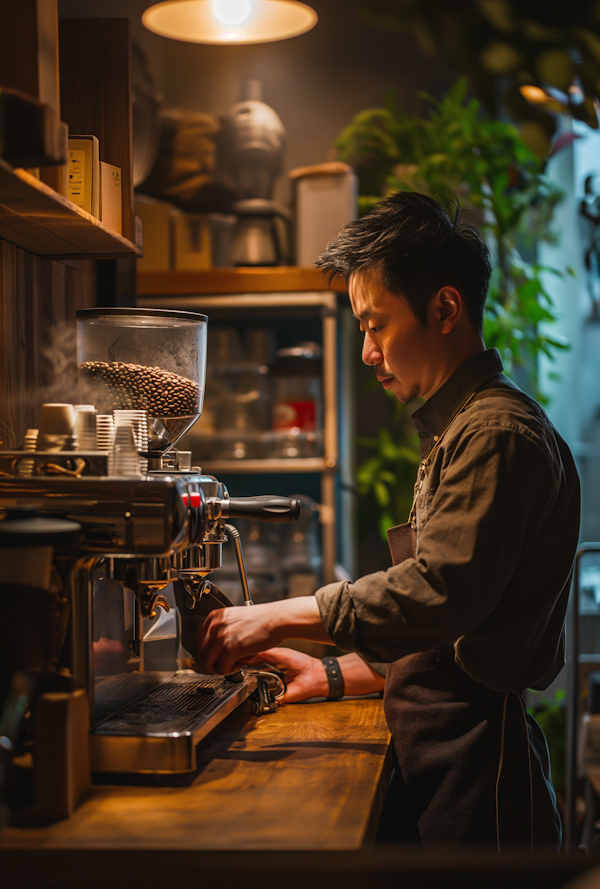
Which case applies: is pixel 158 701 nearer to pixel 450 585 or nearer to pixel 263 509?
pixel 263 509

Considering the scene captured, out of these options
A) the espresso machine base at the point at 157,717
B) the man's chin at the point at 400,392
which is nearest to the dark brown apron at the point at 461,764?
the espresso machine base at the point at 157,717

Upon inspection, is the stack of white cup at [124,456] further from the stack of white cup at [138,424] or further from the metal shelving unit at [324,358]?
the metal shelving unit at [324,358]

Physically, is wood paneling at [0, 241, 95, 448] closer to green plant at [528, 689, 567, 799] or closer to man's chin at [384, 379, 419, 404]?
man's chin at [384, 379, 419, 404]

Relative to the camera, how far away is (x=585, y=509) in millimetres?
3223

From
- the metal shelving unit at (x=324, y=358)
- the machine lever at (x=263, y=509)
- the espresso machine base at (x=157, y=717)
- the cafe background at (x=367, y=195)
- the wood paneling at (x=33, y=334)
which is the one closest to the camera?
the espresso machine base at (x=157, y=717)

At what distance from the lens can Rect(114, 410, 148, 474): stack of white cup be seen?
107 centimetres

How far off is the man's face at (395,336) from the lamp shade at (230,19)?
1262 millimetres

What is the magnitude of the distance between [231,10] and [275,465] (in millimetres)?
1338

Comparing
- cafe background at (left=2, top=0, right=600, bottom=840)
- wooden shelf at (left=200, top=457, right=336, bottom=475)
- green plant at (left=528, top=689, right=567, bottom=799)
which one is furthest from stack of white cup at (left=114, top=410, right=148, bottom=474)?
green plant at (left=528, top=689, right=567, bottom=799)

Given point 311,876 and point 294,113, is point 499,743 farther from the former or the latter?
point 294,113

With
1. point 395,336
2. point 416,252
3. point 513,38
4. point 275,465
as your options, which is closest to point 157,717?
point 395,336

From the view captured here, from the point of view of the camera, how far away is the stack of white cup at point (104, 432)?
3.43 feet

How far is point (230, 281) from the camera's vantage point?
8.69 ft

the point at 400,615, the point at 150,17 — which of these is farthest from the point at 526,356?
the point at 400,615
